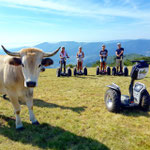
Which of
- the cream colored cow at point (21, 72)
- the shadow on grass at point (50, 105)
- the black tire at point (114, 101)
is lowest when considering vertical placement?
the shadow on grass at point (50, 105)

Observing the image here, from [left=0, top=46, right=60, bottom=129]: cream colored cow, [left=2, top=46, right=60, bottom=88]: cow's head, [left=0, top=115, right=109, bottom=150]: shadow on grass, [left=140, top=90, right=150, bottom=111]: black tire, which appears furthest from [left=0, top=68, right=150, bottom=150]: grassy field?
[left=2, top=46, right=60, bottom=88]: cow's head

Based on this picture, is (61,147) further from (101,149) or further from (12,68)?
(12,68)

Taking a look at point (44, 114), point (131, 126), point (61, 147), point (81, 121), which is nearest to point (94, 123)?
point (81, 121)

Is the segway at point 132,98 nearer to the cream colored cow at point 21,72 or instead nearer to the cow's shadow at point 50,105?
the cow's shadow at point 50,105

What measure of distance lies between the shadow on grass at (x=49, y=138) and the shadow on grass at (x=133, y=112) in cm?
207

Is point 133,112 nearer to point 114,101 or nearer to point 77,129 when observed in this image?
point 114,101

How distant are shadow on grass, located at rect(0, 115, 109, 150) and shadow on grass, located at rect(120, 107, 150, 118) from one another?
2065 millimetres

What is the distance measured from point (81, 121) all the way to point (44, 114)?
55.9 inches

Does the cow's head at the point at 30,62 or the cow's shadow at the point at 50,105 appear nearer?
the cow's head at the point at 30,62

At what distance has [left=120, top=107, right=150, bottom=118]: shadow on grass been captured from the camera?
17.0 feet

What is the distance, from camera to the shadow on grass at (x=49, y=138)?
11.7 ft

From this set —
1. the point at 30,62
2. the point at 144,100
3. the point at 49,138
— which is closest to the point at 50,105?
the point at 49,138

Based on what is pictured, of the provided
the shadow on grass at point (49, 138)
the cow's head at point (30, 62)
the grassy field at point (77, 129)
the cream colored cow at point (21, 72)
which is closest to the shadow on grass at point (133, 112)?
the grassy field at point (77, 129)

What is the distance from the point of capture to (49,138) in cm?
396
